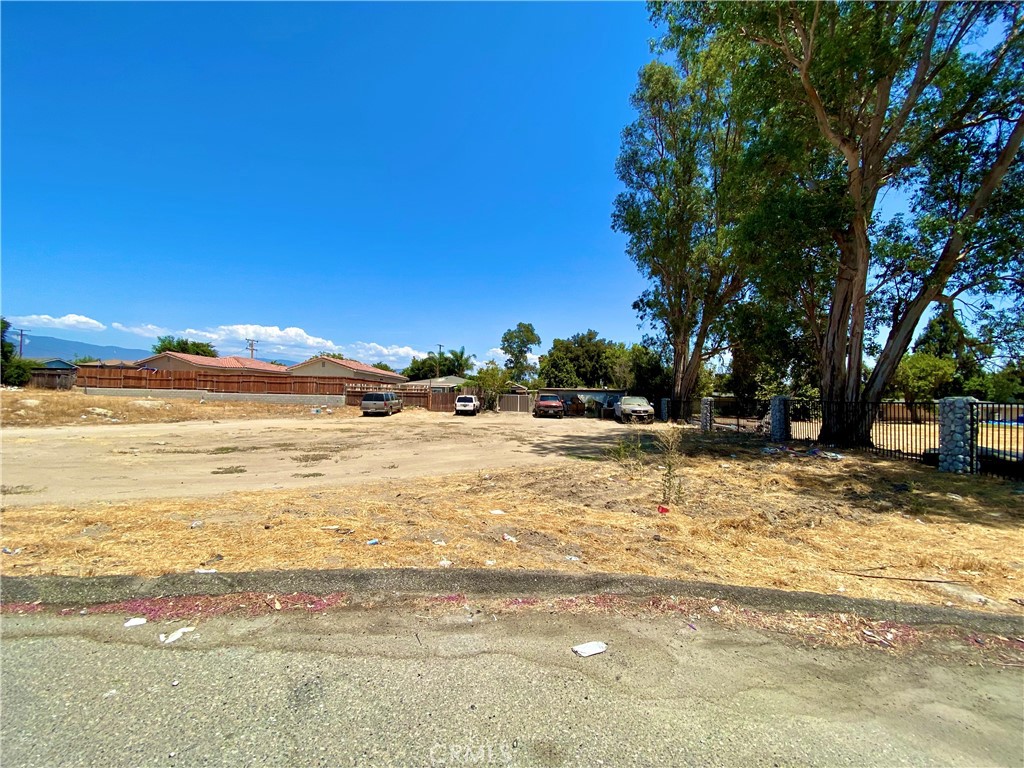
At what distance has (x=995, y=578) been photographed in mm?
4062

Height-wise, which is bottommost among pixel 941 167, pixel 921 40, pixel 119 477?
pixel 119 477

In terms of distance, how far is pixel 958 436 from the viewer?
967cm

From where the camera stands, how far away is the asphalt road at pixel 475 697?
77.1 inches

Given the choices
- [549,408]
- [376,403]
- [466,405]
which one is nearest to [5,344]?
[376,403]

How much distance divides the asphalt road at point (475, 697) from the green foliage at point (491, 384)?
3620 cm

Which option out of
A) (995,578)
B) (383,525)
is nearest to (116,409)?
(383,525)

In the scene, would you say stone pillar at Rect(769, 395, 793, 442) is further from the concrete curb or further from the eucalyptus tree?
the concrete curb

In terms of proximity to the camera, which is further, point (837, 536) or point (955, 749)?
point (837, 536)

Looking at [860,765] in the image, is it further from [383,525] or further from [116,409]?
[116,409]

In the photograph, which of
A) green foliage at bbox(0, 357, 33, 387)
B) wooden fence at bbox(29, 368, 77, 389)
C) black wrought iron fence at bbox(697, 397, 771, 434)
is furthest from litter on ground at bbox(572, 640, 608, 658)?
green foliage at bbox(0, 357, 33, 387)

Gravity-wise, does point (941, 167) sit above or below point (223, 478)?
above

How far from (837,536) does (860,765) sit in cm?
425

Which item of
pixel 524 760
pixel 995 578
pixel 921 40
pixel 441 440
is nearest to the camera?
pixel 524 760

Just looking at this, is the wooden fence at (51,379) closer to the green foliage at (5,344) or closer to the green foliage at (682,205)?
the green foliage at (5,344)
